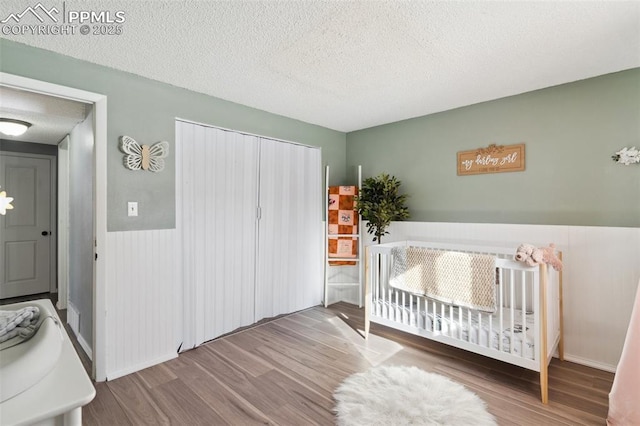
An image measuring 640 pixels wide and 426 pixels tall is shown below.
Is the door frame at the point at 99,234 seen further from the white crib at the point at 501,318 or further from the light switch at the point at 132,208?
the white crib at the point at 501,318

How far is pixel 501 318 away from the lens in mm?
2135

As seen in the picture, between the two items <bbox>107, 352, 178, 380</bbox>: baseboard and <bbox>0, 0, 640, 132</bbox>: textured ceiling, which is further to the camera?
<bbox>107, 352, 178, 380</bbox>: baseboard

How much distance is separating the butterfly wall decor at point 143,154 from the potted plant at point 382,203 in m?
2.02

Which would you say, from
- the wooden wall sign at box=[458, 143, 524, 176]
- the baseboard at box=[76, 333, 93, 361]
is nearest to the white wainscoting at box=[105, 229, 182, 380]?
the baseboard at box=[76, 333, 93, 361]

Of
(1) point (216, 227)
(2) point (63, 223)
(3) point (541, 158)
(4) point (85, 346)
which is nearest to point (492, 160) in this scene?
(3) point (541, 158)

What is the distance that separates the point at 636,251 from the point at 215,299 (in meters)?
3.27

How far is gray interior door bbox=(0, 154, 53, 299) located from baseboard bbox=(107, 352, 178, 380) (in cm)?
310

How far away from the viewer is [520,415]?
5.90 feet

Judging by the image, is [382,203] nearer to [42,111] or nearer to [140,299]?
[140,299]

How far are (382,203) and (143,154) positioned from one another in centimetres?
225

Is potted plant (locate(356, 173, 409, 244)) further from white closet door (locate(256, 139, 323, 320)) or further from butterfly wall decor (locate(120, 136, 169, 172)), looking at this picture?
butterfly wall decor (locate(120, 136, 169, 172))

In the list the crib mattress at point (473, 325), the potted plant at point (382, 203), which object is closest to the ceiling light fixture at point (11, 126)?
the potted plant at point (382, 203)

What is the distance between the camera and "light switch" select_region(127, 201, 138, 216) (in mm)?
2311

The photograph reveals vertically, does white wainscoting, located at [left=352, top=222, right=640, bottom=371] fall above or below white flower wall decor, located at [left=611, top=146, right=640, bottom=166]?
below
